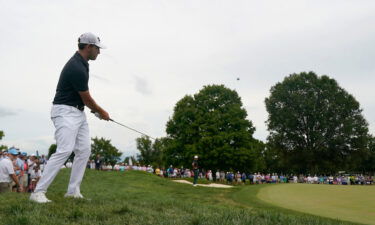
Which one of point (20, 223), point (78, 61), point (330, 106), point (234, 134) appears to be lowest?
point (20, 223)

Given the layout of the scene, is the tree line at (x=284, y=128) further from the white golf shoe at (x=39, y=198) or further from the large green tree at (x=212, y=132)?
the white golf shoe at (x=39, y=198)

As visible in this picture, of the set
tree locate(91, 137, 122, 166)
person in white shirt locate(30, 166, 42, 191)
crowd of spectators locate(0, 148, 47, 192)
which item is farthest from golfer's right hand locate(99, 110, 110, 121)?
tree locate(91, 137, 122, 166)

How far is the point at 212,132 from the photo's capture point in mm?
51375

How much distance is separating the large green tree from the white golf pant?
4317cm

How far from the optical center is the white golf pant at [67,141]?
5.65 meters

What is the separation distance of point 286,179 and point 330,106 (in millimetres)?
13394

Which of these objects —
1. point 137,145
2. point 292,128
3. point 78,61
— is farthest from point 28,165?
point 137,145

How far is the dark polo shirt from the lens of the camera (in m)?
5.82

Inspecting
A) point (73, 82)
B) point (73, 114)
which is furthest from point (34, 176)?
point (73, 82)

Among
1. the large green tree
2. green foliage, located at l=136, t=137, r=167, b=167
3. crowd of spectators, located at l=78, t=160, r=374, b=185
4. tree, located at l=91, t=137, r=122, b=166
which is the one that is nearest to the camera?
crowd of spectators, located at l=78, t=160, r=374, b=185

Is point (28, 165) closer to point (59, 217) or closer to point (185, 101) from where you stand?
point (59, 217)

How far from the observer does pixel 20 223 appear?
3.90 meters

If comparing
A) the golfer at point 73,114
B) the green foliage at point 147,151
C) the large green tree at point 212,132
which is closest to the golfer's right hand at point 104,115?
the golfer at point 73,114

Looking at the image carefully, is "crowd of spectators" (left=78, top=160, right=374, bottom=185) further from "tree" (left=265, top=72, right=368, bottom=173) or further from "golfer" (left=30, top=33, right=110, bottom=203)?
"golfer" (left=30, top=33, right=110, bottom=203)
